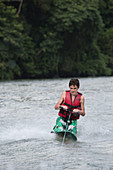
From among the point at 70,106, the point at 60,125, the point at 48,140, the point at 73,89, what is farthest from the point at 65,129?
the point at 73,89

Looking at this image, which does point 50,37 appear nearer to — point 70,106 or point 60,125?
point 70,106

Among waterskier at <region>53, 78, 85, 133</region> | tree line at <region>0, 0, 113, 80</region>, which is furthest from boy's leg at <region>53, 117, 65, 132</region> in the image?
tree line at <region>0, 0, 113, 80</region>

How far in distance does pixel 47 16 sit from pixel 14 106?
876 inches

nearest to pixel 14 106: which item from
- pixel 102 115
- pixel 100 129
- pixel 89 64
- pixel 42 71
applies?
pixel 102 115

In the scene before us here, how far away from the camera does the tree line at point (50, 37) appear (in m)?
29.1

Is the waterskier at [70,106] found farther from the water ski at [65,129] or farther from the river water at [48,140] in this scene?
the river water at [48,140]

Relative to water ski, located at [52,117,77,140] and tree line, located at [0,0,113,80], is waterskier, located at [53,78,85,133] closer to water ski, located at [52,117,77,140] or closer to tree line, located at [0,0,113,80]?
water ski, located at [52,117,77,140]

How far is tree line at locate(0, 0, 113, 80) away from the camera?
29.1 meters

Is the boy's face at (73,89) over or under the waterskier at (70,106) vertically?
over

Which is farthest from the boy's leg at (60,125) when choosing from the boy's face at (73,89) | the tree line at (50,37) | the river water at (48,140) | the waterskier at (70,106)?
the tree line at (50,37)

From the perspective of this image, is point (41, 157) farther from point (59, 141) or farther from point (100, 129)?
point (100, 129)

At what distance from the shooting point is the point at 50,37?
33375 mm

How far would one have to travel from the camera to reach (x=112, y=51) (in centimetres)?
4369

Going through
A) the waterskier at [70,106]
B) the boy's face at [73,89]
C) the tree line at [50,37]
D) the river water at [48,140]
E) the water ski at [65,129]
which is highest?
the tree line at [50,37]
